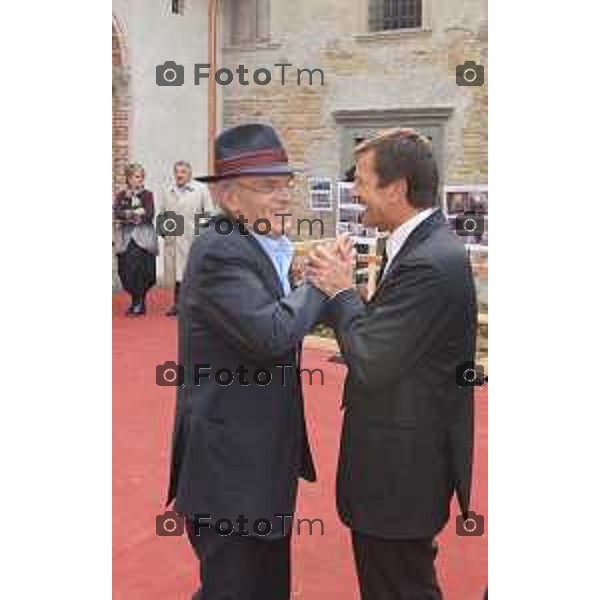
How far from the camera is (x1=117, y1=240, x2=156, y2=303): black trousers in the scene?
20.1 ft

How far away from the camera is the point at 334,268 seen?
215 cm

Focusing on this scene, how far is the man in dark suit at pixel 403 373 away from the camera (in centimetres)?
210

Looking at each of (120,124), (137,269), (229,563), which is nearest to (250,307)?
(229,563)

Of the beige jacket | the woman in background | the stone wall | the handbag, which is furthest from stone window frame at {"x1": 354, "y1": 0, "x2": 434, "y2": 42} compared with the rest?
the beige jacket

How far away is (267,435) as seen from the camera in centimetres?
221

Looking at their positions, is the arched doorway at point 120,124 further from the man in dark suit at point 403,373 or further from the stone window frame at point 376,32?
the man in dark suit at point 403,373

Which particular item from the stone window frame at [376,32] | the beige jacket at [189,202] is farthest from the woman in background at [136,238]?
the stone window frame at [376,32]

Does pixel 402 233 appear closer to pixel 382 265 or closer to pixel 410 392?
pixel 382 265

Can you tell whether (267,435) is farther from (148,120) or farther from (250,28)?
(148,120)

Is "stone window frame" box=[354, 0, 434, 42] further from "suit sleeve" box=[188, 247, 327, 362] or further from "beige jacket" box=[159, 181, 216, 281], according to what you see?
"suit sleeve" box=[188, 247, 327, 362]

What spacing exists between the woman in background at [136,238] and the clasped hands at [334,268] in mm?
3434

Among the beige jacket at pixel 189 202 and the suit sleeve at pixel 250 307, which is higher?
the beige jacket at pixel 189 202
